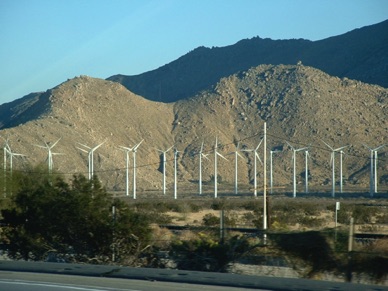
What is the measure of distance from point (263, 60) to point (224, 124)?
4386cm

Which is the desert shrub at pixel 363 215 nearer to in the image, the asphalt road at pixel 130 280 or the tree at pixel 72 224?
the tree at pixel 72 224

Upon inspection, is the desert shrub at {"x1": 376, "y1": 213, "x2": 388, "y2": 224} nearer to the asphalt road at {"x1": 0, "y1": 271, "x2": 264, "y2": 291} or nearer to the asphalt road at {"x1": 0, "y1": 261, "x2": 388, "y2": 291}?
the asphalt road at {"x1": 0, "y1": 261, "x2": 388, "y2": 291}

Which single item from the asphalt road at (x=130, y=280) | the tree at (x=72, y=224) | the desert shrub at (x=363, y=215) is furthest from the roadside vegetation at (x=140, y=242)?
the desert shrub at (x=363, y=215)

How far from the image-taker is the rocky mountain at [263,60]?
156 metres

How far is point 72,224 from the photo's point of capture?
25.0 m

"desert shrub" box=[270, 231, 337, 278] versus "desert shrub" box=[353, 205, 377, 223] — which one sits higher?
"desert shrub" box=[270, 231, 337, 278]

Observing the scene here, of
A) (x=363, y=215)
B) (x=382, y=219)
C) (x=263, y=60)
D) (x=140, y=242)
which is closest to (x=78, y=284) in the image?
(x=140, y=242)

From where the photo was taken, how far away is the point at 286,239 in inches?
780

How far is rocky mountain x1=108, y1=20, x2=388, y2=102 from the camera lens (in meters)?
156

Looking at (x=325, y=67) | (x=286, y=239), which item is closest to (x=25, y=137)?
(x=325, y=67)

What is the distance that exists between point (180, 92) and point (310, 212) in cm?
11245

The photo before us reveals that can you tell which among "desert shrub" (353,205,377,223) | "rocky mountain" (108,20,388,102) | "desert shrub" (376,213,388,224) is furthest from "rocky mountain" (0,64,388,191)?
"desert shrub" (376,213,388,224)

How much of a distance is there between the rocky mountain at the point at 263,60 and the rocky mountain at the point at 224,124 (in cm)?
1625

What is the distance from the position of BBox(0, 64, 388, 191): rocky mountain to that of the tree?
85.3m
